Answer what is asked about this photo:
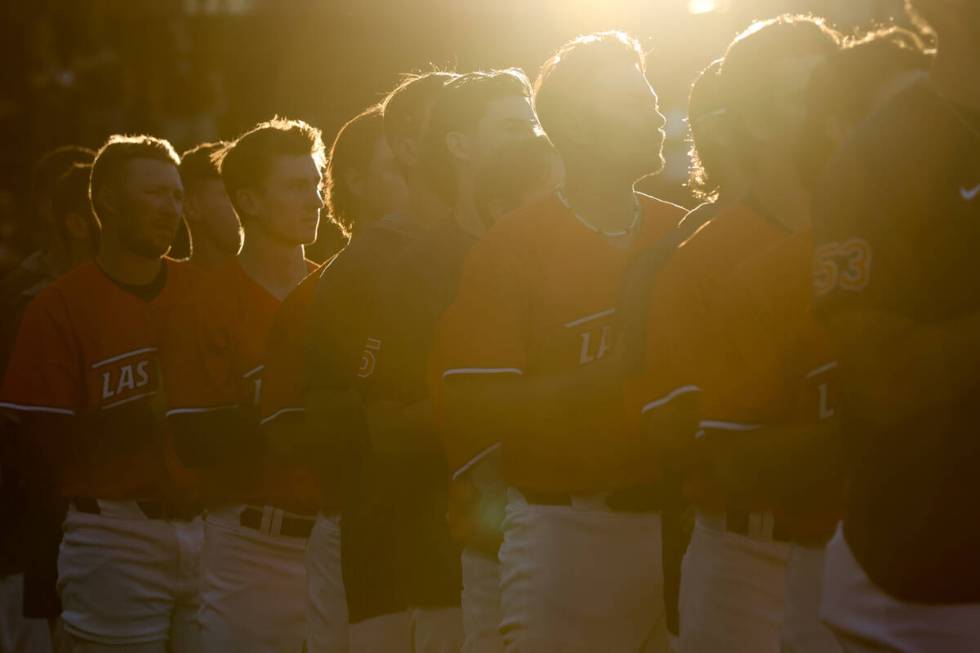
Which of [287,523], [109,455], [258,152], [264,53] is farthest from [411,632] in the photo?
[264,53]

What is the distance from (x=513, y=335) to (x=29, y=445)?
2.60m

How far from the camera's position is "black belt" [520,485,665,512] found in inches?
158

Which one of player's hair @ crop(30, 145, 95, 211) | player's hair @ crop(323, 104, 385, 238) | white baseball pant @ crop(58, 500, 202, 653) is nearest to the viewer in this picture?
white baseball pant @ crop(58, 500, 202, 653)

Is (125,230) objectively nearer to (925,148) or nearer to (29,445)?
(29,445)

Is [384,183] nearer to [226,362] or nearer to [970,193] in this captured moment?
[226,362]

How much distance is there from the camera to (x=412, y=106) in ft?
17.6

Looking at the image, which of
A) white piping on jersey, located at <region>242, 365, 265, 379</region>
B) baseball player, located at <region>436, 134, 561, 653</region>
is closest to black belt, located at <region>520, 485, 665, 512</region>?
baseball player, located at <region>436, 134, 561, 653</region>

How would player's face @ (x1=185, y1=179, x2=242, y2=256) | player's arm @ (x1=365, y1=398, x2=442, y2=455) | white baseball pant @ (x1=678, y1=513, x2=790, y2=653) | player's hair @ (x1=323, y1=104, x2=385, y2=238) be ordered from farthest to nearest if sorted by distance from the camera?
1. player's face @ (x1=185, y1=179, x2=242, y2=256)
2. player's hair @ (x1=323, y1=104, x2=385, y2=238)
3. player's arm @ (x1=365, y1=398, x2=442, y2=455)
4. white baseball pant @ (x1=678, y1=513, x2=790, y2=653)

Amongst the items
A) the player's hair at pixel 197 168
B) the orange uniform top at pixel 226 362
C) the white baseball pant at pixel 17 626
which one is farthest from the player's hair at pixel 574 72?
the white baseball pant at pixel 17 626

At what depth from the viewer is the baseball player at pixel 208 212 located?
21.7 ft

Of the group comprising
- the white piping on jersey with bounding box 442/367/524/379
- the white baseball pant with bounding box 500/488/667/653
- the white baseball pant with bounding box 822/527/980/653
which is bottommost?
the white baseball pant with bounding box 500/488/667/653

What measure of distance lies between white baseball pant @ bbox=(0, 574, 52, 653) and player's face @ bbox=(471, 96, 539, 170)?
3.71 meters

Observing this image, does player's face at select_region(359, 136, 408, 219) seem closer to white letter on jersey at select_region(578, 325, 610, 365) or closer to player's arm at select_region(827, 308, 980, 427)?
white letter on jersey at select_region(578, 325, 610, 365)

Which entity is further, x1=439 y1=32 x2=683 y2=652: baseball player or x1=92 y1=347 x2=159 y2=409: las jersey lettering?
x1=92 y1=347 x2=159 y2=409: las jersey lettering
